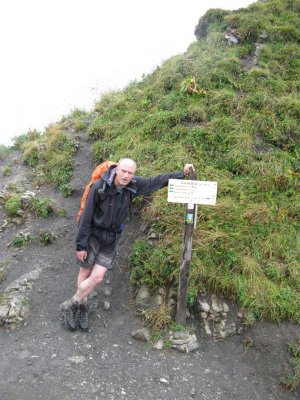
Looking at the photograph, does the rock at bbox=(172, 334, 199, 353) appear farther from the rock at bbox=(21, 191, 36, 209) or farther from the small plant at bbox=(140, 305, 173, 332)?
the rock at bbox=(21, 191, 36, 209)

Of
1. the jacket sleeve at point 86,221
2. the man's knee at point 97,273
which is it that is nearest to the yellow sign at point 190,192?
the jacket sleeve at point 86,221

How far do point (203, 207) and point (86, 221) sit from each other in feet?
9.35

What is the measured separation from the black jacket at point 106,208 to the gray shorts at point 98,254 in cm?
9

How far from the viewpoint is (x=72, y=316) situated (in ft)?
18.3

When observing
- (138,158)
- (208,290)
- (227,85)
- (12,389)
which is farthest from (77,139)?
(12,389)

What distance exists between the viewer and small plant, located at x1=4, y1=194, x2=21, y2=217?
28.1ft

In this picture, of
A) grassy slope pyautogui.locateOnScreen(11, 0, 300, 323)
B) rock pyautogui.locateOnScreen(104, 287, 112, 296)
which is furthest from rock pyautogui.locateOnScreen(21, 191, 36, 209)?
rock pyautogui.locateOnScreen(104, 287, 112, 296)

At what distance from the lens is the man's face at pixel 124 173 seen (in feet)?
16.1

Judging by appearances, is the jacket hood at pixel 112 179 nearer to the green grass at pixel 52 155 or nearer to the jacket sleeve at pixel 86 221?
the jacket sleeve at pixel 86 221

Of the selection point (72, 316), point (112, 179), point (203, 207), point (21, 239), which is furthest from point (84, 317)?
point (203, 207)

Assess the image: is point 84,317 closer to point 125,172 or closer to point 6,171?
point 125,172

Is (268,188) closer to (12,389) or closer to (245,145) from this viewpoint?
(245,145)

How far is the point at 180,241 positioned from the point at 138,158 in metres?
3.08

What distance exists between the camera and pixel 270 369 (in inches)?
213
